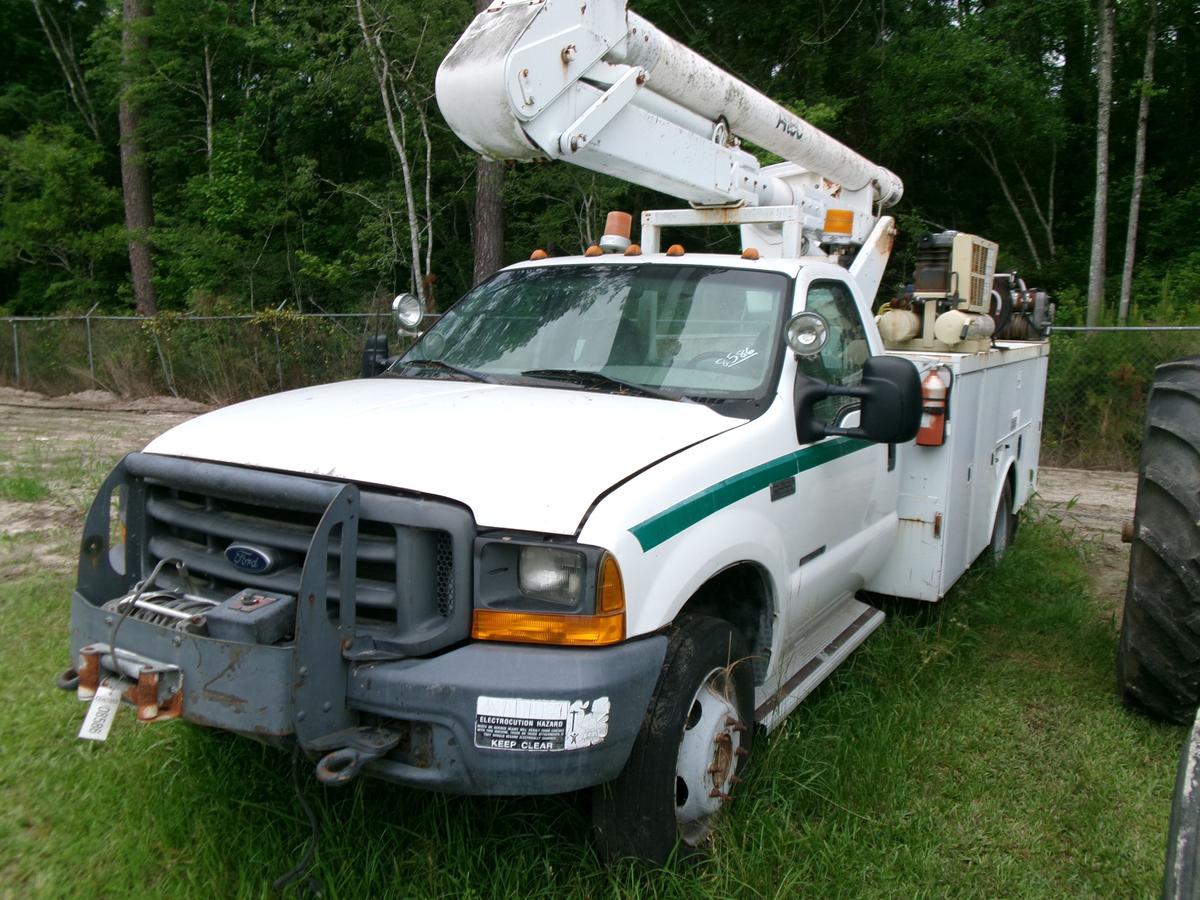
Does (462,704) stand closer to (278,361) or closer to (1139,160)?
(278,361)

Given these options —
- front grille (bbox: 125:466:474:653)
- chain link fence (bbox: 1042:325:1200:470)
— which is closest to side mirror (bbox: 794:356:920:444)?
front grille (bbox: 125:466:474:653)

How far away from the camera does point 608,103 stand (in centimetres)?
408

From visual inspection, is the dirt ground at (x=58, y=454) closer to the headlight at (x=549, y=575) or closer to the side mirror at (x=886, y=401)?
the headlight at (x=549, y=575)

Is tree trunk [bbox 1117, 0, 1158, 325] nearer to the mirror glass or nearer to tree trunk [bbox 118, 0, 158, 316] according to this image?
the mirror glass

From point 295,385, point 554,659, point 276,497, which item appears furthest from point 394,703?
point 295,385

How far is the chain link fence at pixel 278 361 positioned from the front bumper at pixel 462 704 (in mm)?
9475

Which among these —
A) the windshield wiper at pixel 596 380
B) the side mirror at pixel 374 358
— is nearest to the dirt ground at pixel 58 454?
the side mirror at pixel 374 358

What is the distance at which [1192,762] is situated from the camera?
1.70 meters

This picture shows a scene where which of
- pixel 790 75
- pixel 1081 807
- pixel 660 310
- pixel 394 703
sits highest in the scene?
pixel 790 75

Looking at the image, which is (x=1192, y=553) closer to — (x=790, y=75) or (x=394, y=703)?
(x=394, y=703)

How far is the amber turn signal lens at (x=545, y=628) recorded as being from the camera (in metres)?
2.60

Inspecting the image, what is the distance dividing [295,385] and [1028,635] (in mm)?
11848

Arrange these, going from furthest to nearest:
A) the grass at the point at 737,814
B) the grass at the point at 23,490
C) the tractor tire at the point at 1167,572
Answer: the grass at the point at 23,490 < the tractor tire at the point at 1167,572 < the grass at the point at 737,814

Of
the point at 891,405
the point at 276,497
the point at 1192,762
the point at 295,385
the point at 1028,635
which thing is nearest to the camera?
the point at 1192,762
